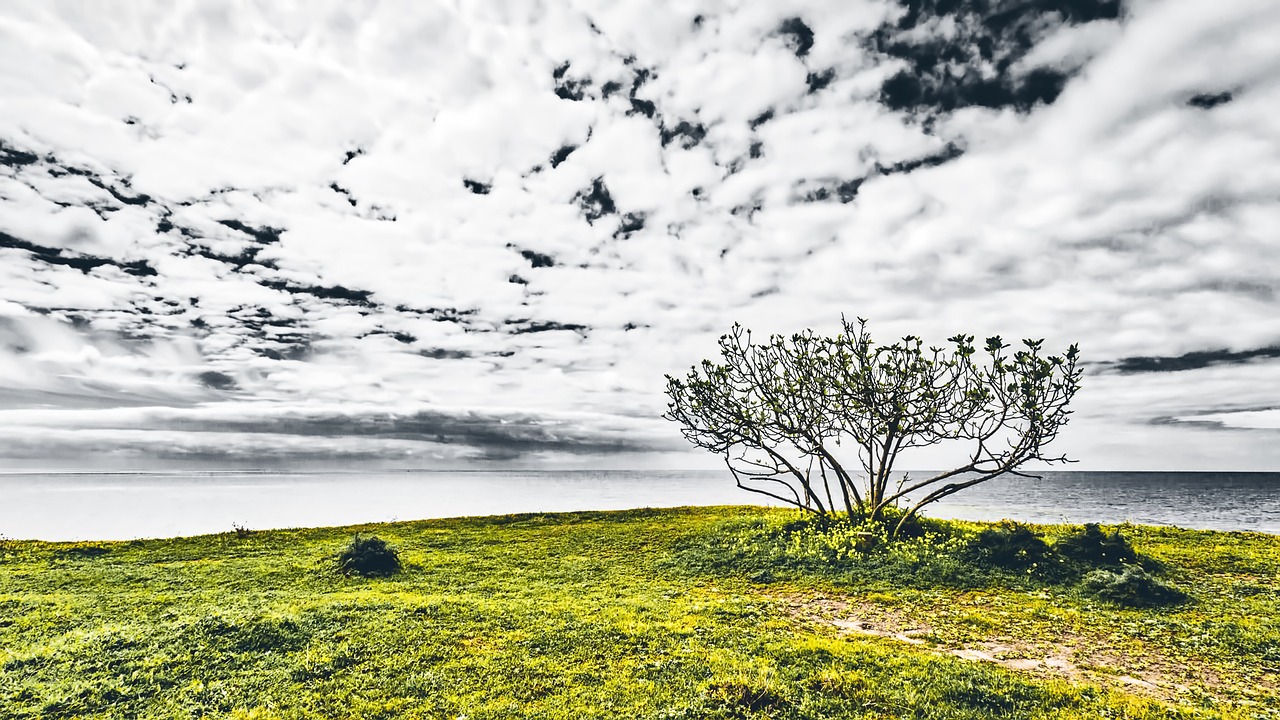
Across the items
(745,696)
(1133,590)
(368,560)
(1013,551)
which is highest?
(368,560)

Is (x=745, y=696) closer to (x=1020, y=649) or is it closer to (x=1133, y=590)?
(x=1020, y=649)

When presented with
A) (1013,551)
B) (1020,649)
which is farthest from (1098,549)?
(1020,649)

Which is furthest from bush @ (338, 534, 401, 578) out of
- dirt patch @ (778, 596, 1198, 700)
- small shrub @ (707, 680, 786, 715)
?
small shrub @ (707, 680, 786, 715)

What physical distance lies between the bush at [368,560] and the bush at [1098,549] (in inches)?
807

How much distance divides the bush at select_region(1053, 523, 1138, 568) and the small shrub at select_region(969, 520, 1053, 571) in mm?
614

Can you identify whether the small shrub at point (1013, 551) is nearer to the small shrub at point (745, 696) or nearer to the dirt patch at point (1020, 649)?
the dirt patch at point (1020, 649)

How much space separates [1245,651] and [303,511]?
2556 inches

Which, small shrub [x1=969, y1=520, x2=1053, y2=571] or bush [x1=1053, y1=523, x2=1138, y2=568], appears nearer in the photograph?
bush [x1=1053, y1=523, x2=1138, y2=568]

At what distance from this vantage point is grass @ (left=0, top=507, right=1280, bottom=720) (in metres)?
8.81

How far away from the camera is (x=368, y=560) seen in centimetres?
1914

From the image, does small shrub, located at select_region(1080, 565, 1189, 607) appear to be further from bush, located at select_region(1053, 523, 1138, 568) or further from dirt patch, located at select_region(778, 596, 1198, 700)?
dirt patch, located at select_region(778, 596, 1198, 700)

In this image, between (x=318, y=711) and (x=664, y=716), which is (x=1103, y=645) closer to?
(x=664, y=716)

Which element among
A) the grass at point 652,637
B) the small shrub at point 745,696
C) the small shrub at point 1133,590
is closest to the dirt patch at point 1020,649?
the grass at point 652,637

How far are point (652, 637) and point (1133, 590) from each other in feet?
39.6
